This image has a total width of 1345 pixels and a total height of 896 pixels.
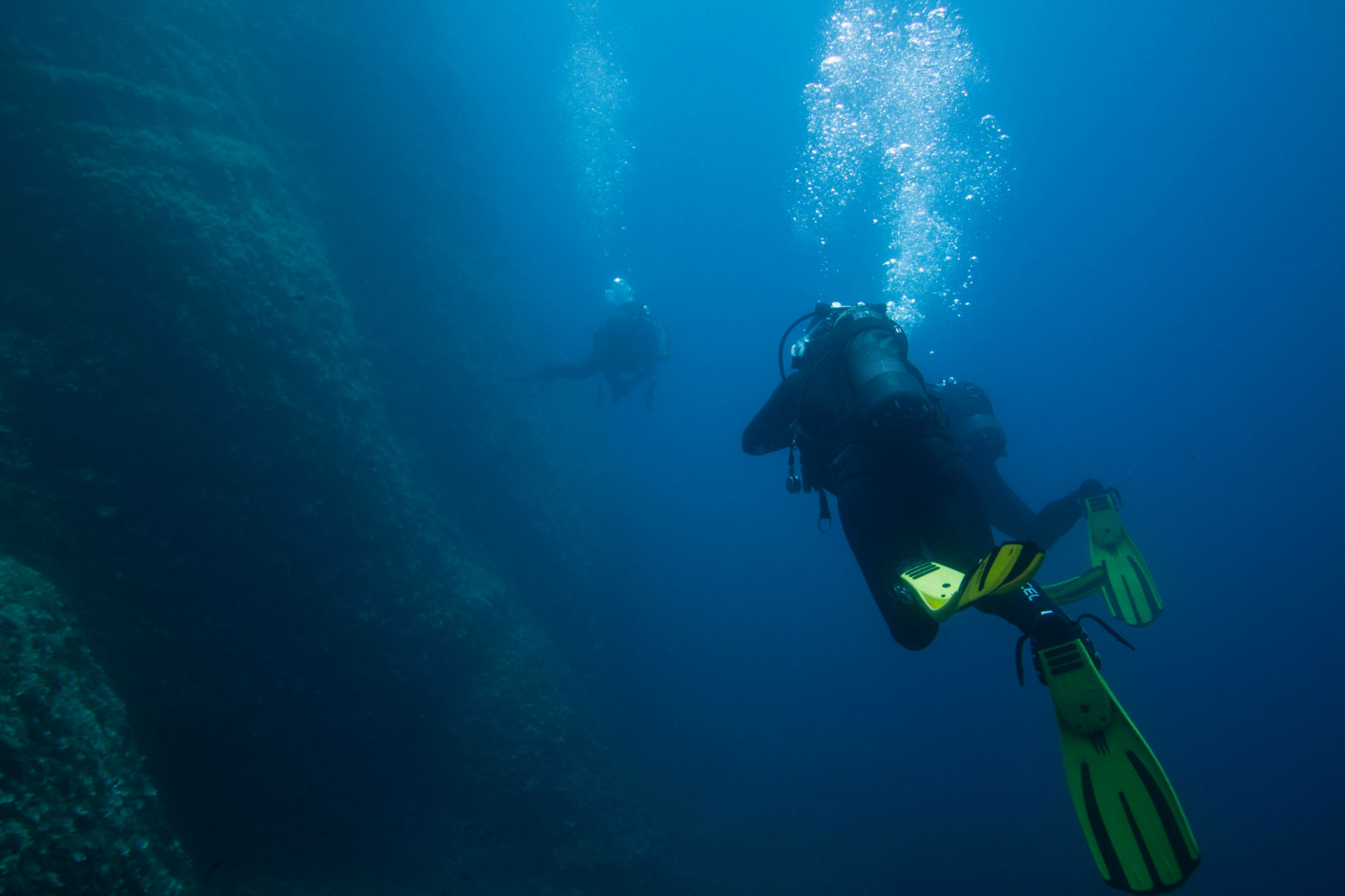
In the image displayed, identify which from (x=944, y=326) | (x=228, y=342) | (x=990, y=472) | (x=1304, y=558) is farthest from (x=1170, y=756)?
(x=1304, y=558)

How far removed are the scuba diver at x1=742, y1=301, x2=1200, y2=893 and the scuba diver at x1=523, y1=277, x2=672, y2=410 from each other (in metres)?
7.34

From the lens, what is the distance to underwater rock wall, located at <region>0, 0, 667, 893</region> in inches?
190

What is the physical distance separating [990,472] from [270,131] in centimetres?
1263

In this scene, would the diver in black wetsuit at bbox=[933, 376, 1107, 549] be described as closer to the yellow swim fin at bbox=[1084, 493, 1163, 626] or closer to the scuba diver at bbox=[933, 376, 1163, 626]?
the scuba diver at bbox=[933, 376, 1163, 626]

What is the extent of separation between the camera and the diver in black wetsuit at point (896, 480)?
2.64m

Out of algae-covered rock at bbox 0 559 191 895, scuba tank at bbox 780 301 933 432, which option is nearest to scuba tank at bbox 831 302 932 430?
scuba tank at bbox 780 301 933 432

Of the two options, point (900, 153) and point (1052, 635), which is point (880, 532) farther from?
point (900, 153)

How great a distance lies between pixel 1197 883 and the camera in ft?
67.8

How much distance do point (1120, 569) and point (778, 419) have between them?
3410 millimetres

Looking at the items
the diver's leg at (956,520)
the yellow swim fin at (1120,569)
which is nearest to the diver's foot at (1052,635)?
the diver's leg at (956,520)

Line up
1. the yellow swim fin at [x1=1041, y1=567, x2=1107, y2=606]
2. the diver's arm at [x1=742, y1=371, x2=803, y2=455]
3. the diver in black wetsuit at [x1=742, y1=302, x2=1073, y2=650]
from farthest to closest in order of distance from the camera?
the yellow swim fin at [x1=1041, y1=567, x2=1107, y2=606]
the diver's arm at [x1=742, y1=371, x2=803, y2=455]
the diver in black wetsuit at [x1=742, y1=302, x2=1073, y2=650]

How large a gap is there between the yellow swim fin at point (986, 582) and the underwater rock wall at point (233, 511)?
645 cm

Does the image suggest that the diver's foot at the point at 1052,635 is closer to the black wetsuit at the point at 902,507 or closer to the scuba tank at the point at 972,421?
the black wetsuit at the point at 902,507

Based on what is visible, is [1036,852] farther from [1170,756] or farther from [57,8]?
[57,8]
